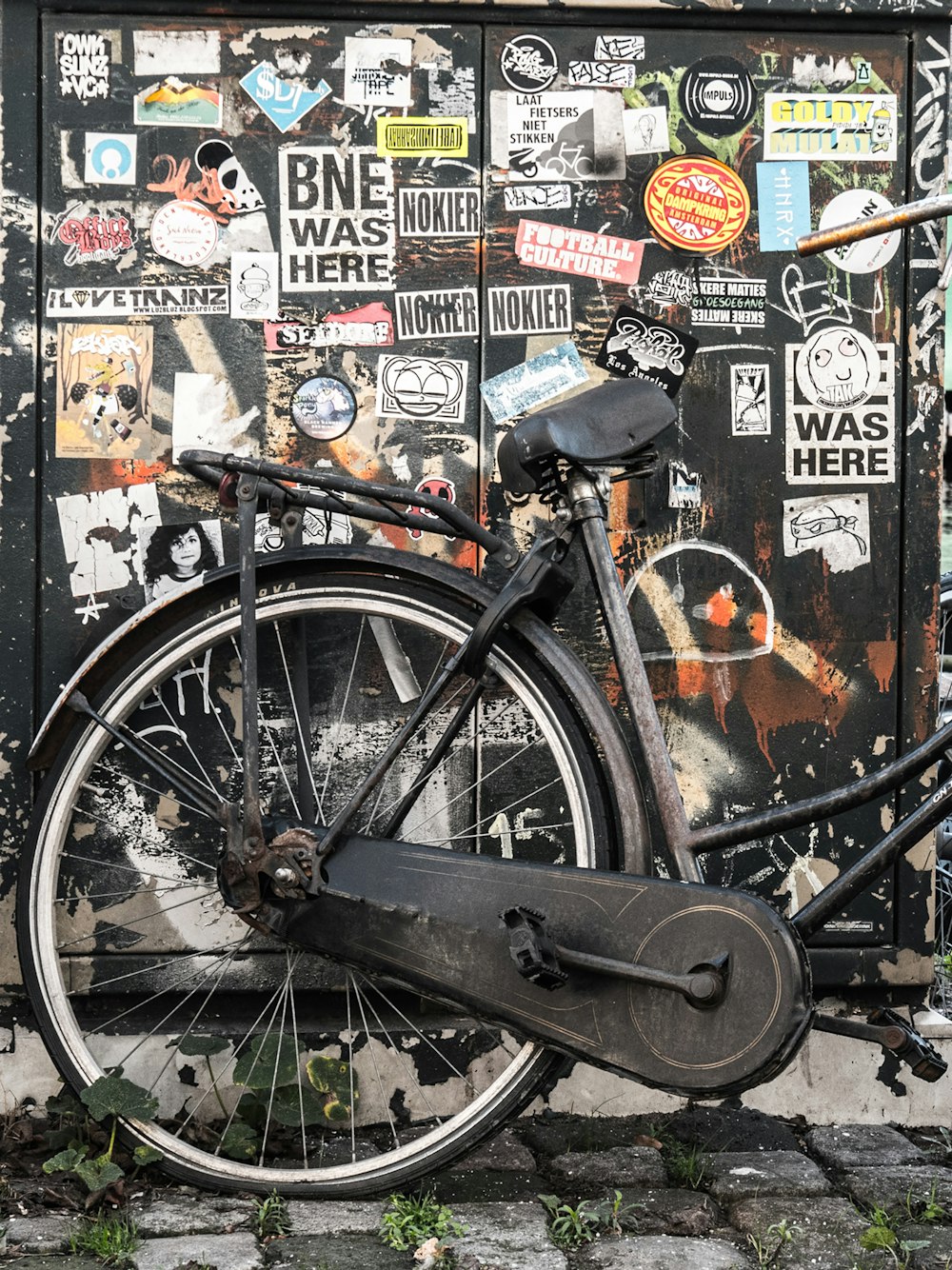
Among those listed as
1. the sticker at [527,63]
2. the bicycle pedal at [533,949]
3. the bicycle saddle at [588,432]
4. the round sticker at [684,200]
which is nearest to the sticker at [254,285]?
the sticker at [527,63]

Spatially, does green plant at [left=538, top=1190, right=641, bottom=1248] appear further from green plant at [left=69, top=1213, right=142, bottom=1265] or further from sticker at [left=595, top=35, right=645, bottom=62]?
sticker at [left=595, top=35, right=645, bottom=62]

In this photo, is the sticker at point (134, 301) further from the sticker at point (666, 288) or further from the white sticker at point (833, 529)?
the white sticker at point (833, 529)

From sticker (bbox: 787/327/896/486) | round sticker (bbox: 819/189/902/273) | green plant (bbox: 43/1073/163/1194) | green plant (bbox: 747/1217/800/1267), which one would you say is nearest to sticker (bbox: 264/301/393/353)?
sticker (bbox: 787/327/896/486)

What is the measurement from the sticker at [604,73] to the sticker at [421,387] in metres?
0.78

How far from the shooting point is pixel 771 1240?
253cm

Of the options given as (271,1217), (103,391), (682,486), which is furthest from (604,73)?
(271,1217)

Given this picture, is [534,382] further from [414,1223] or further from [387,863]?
[414,1223]

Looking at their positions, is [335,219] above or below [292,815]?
above

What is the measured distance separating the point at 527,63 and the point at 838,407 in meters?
1.18

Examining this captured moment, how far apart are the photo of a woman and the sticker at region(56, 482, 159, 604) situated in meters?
0.05

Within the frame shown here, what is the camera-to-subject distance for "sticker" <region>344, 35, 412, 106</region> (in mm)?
3162

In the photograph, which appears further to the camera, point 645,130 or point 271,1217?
point 645,130

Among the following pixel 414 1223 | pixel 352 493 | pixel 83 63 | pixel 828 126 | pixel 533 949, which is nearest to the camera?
pixel 533 949

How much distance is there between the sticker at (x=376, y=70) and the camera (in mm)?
3162
